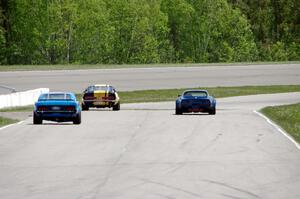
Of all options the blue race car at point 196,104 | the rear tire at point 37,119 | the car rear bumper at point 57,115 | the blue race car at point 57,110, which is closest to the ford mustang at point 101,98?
the blue race car at point 196,104

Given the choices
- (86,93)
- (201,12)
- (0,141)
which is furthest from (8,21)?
(0,141)

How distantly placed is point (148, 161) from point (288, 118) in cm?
1730

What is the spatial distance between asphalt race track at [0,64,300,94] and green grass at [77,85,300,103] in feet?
1.72

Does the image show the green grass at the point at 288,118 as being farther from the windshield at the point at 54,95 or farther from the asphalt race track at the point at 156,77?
the asphalt race track at the point at 156,77

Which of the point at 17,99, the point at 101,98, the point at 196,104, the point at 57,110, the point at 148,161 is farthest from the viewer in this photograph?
the point at 17,99

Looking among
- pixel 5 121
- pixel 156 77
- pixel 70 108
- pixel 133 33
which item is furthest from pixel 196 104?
pixel 133 33

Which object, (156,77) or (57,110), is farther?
(156,77)

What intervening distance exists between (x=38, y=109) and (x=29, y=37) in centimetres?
7596

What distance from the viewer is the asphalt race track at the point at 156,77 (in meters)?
65.2

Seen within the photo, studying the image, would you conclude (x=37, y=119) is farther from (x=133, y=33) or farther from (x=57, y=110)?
(x=133, y=33)

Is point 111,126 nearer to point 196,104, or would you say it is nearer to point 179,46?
point 196,104

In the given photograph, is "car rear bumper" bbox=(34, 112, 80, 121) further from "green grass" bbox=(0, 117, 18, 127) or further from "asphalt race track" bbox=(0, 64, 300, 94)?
"asphalt race track" bbox=(0, 64, 300, 94)

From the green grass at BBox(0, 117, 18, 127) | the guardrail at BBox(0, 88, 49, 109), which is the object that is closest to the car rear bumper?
the green grass at BBox(0, 117, 18, 127)

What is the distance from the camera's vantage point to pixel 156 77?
7062cm
